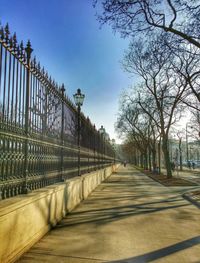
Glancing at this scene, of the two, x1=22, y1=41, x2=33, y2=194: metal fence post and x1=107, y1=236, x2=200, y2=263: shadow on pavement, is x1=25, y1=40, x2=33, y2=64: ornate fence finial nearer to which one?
x1=22, y1=41, x2=33, y2=194: metal fence post

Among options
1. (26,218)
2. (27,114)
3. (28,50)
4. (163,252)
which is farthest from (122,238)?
(28,50)

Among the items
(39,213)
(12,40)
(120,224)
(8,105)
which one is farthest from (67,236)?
(12,40)

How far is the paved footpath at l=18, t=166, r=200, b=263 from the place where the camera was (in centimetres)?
480

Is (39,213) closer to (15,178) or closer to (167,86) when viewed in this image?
(15,178)

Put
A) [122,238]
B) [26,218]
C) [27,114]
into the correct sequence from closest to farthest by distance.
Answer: [26,218] < [27,114] < [122,238]

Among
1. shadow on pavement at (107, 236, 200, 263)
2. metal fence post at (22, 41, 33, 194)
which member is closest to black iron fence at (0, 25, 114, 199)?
metal fence post at (22, 41, 33, 194)

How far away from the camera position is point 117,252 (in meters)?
5.09

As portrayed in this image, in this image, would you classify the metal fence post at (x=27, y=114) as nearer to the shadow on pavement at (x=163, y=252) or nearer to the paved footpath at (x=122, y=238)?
the paved footpath at (x=122, y=238)

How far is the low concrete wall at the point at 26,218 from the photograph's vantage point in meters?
4.16

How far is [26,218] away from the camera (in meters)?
5.00

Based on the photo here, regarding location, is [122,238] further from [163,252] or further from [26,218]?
[26,218]

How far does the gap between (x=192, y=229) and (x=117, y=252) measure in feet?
8.84

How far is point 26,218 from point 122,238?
2.15 m

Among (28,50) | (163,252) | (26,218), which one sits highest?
(28,50)
